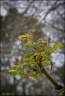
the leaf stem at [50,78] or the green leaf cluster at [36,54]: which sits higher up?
the green leaf cluster at [36,54]

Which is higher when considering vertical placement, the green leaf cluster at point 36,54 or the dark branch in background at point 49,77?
the green leaf cluster at point 36,54

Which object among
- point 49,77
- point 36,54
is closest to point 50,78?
point 49,77

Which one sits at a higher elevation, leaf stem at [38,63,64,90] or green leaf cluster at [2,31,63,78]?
green leaf cluster at [2,31,63,78]

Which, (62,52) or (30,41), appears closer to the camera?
(30,41)

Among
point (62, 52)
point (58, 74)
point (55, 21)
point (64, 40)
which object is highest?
point (55, 21)

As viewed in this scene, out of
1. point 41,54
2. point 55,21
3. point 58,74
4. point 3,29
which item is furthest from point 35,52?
point 58,74

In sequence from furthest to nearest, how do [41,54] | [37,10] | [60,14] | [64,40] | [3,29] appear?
[3,29] < [64,40] < [60,14] < [37,10] < [41,54]

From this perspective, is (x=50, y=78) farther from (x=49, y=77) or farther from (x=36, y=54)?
(x=36, y=54)

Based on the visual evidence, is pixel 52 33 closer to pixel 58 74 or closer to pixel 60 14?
pixel 60 14

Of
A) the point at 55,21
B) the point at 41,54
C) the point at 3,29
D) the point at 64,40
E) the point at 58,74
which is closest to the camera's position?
the point at 41,54

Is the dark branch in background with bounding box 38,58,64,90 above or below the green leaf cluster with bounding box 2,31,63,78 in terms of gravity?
below

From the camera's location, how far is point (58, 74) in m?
9.74

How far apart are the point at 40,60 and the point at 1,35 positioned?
8782 millimetres

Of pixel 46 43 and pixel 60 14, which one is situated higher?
pixel 60 14
